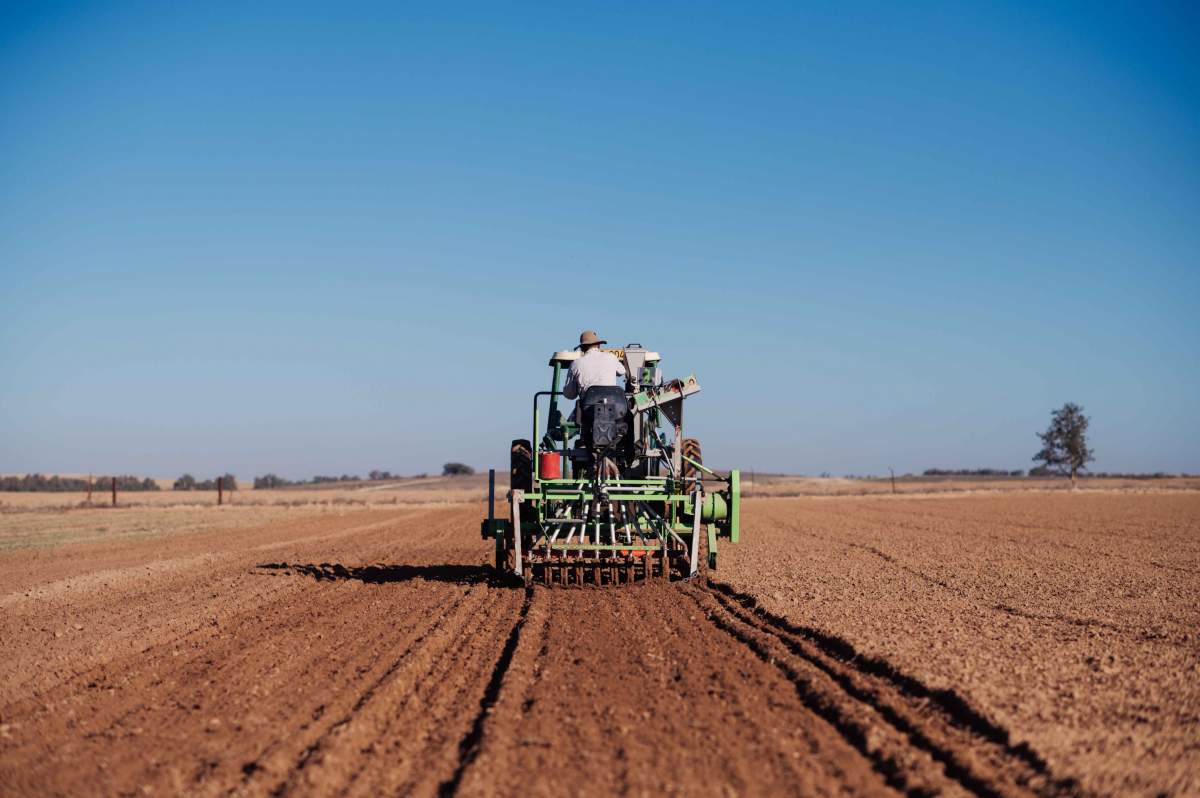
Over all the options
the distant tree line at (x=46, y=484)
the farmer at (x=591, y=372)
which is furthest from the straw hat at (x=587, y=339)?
the distant tree line at (x=46, y=484)

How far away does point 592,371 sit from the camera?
11930mm

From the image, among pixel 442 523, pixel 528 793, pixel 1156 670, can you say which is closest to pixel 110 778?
pixel 528 793

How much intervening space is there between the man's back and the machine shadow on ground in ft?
11.1

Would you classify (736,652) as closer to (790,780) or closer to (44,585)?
(790,780)

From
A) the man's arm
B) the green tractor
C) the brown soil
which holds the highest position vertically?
the man's arm

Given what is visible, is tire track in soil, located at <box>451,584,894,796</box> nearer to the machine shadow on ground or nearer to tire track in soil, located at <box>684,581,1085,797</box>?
tire track in soil, located at <box>684,581,1085,797</box>

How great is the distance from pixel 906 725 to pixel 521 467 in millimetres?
7518

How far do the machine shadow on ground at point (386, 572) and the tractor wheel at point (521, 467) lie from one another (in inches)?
72.9

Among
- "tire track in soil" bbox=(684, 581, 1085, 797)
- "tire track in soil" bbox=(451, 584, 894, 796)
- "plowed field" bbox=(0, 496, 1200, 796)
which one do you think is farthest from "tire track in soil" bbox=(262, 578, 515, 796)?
"tire track in soil" bbox=(684, 581, 1085, 797)

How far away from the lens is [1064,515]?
31.6 metres

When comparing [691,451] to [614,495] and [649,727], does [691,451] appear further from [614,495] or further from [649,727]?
[649,727]

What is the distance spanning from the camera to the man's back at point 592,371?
39.1ft

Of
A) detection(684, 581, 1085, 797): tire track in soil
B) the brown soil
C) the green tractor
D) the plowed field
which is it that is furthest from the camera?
the green tractor

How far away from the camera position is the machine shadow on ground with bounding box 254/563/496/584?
1423 centimetres
